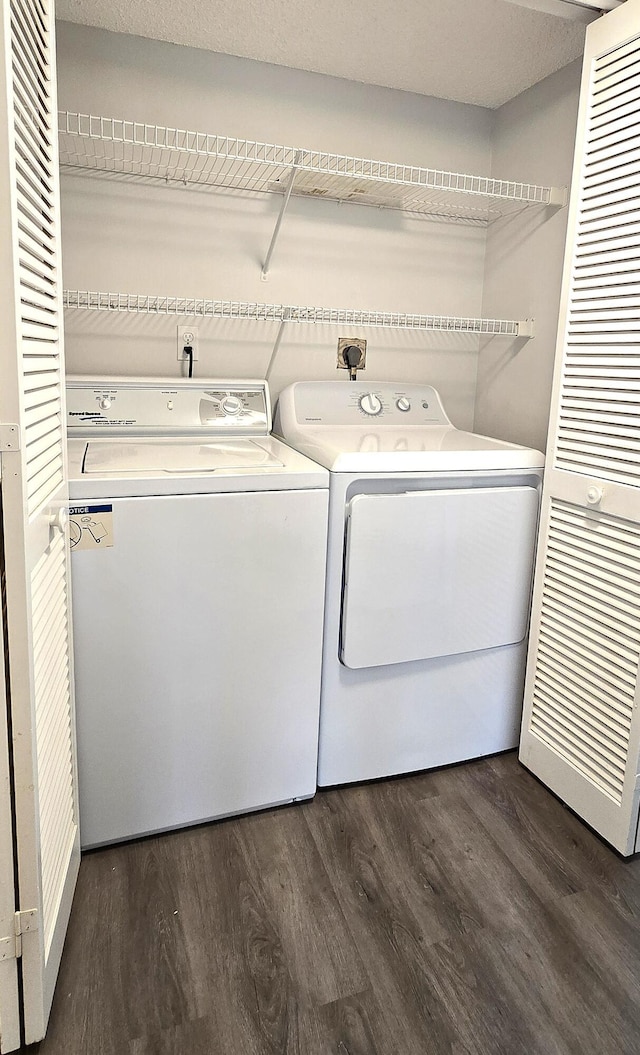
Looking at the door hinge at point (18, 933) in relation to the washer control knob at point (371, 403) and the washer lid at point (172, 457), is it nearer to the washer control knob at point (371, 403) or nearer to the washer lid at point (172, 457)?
the washer lid at point (172, 457)

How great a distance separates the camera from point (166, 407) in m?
2.08

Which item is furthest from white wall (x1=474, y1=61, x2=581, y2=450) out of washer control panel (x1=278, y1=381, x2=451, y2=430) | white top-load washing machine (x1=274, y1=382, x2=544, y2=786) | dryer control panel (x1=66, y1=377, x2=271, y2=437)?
dryer control panel (x1=66, y1=377, x2=271, y2=437)

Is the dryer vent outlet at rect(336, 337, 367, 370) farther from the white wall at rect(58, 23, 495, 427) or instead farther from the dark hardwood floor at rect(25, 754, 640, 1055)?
→ the dark hardwood floor at rect(25, 754, 640, 1055)

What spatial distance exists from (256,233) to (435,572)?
4.29 feet

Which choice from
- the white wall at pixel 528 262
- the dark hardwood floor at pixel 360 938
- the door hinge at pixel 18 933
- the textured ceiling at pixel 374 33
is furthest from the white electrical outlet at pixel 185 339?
the door hinge at pixel 18 933

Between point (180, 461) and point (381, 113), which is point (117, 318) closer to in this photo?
point (180, 461)

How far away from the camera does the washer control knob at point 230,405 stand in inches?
85.4

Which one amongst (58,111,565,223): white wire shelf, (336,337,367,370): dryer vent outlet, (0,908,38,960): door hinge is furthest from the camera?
(336,337,367,370): dryer vent outlet

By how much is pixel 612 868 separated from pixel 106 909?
1.26m

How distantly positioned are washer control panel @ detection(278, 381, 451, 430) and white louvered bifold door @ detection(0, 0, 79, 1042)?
3.28 ft

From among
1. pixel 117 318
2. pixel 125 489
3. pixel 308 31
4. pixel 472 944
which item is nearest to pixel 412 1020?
pixel 472 944

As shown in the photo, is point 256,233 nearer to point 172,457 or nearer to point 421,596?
point 172,457

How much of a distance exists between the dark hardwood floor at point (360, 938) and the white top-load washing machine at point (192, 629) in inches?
5.9

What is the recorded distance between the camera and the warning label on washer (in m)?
1.50
